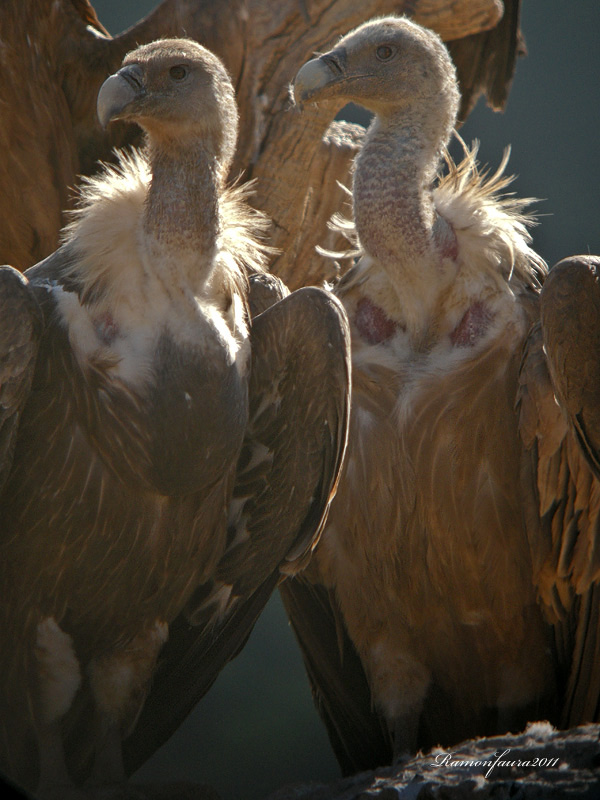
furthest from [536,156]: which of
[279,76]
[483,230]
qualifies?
[483,230]

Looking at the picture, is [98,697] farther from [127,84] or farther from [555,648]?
[127,84]

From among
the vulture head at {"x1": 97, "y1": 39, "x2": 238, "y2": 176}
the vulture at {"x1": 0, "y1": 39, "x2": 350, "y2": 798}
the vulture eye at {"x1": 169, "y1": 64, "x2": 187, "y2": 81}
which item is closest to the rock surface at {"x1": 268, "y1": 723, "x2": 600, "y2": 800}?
the vulture at {"x1": 0, "y1": 39, "x2": 350, "y2": 798}

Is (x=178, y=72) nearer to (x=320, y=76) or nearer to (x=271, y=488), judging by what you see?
(x=320, y=76)

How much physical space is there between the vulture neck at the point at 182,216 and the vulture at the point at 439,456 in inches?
22.7

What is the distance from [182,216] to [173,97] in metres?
0.30

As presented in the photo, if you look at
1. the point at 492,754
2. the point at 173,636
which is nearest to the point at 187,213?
the point at 173,636

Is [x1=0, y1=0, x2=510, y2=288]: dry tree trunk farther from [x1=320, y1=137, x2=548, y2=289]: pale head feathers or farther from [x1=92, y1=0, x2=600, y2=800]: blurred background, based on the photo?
[x1=92, y1=0, x2=600, y2=800]: blurred background

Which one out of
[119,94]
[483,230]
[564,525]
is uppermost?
[119,94]

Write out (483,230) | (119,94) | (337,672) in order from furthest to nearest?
1. (337,672)
2. (483,230)
3. (119,94)

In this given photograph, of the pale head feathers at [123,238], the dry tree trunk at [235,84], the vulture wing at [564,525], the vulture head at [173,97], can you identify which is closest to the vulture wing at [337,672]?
the vulture wing at [564,525]

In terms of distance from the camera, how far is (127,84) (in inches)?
102

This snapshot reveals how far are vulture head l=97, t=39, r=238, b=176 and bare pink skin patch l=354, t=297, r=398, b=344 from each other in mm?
723

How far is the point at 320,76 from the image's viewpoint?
3.12 m
